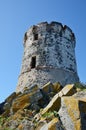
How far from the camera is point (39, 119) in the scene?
11500 millimetres

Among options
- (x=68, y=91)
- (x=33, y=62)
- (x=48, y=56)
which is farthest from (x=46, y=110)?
(x=33, y=62)

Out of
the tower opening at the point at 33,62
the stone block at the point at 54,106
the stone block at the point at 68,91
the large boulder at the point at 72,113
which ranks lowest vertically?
the large boulder at the point at 72,113

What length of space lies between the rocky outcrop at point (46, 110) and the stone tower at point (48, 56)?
9.29 feet

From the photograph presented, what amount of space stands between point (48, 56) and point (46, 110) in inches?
306

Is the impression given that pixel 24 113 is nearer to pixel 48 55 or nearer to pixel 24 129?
pixel 24 129

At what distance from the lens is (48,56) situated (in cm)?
1936

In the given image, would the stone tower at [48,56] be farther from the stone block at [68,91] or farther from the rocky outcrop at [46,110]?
the stone block at [68,91]

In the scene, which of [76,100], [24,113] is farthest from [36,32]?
[76,100]

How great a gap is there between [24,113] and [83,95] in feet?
10.1

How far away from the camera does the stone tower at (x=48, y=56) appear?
1858cm

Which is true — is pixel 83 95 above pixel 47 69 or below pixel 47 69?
below

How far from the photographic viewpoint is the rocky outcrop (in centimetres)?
1013

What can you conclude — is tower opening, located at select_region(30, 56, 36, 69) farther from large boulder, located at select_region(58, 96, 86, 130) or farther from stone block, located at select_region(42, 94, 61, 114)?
large boulder, located at select_region(58, 96, 86, 130)

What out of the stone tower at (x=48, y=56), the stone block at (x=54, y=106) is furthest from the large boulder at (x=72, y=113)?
the stone tower at (x=48, y=56)
